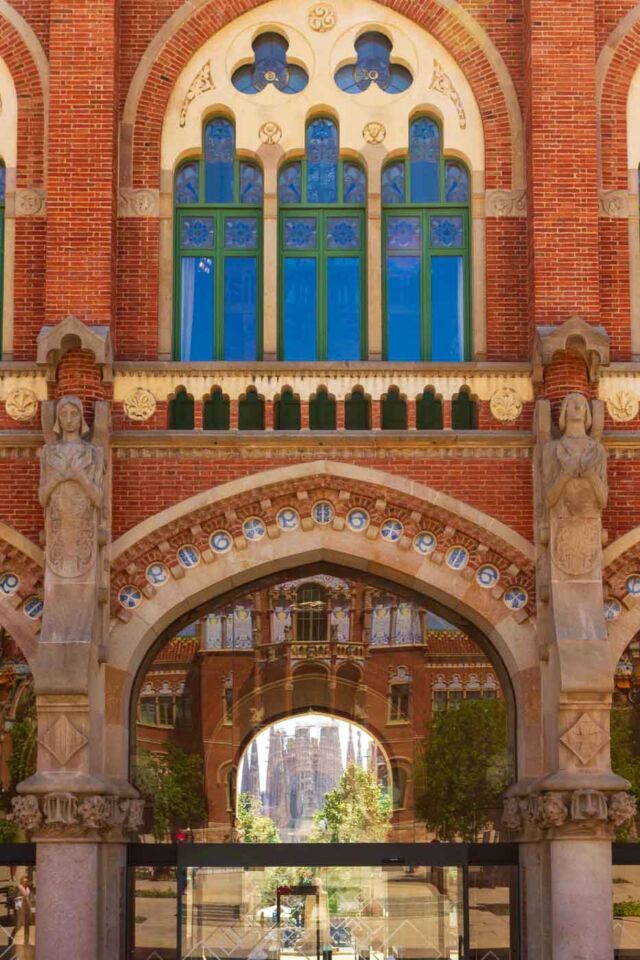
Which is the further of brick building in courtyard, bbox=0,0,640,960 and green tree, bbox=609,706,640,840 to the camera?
green tree, bbox=609,706,640,840

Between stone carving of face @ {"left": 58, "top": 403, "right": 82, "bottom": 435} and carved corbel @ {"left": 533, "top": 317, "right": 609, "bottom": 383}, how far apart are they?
5007 millimetres

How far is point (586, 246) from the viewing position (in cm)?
2116

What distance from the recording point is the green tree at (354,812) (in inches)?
824

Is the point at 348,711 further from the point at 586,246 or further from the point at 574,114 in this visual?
the point at 574,114

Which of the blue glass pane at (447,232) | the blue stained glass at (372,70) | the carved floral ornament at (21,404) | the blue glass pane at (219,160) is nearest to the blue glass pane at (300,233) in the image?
the blue glass pane at (219,160)

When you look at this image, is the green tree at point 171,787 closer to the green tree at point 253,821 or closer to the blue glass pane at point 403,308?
the green tree at point 253,821

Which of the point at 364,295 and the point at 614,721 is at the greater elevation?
the point at 364,295

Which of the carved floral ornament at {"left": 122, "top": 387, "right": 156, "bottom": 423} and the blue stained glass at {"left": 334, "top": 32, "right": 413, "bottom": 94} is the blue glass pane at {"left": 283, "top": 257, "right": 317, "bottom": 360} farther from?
the blue stained glass at {"left": 334, "top": 32, "right": 413, "bottom": 94}

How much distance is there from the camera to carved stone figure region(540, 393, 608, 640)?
19969mm

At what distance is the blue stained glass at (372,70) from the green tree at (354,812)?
26.0ft

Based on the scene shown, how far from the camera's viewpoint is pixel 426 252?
2206 cm

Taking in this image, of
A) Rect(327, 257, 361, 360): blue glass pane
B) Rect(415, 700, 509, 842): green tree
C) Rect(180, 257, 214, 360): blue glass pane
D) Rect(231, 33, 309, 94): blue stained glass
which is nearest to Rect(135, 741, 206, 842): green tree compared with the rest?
Rect(415, 700, 509, 842): green tree

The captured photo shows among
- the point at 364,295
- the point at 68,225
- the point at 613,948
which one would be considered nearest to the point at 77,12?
the point at 68,225

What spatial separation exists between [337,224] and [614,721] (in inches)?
254
